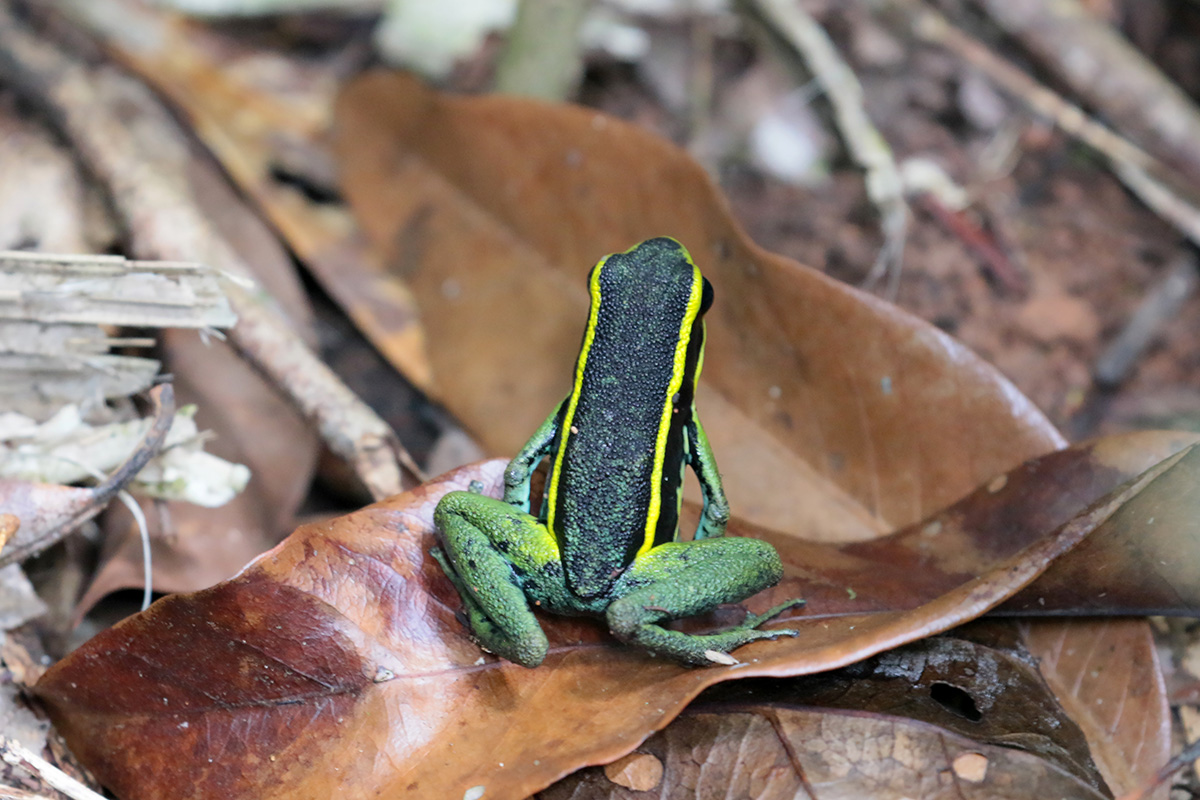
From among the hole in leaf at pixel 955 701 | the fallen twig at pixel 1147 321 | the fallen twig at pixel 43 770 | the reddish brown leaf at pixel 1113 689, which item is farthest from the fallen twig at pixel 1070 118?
the fallen twig at pixel 43 770

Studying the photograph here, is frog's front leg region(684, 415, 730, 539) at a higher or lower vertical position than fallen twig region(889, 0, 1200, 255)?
lower

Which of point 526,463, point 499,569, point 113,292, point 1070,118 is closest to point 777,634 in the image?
point 499,569

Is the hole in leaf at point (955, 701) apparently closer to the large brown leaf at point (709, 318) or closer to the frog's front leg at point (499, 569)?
the large brown leaf at point (709, 318)

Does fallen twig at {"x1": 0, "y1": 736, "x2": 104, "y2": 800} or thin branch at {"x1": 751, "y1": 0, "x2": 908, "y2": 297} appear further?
thin branch at {"x1": 751, "y1": 0, "x2": 908, "y2": 297}

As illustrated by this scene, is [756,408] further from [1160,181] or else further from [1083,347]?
[1160,181]

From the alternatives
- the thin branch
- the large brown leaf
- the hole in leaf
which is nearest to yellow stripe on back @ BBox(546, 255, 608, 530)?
the large brown leaf

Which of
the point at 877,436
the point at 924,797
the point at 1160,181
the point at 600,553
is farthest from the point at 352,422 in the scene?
the point at 1160,181

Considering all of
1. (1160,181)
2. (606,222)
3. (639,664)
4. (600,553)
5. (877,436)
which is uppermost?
(1160,181)

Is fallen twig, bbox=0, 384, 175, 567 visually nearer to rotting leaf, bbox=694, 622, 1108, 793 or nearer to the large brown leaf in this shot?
the large brown leaf
